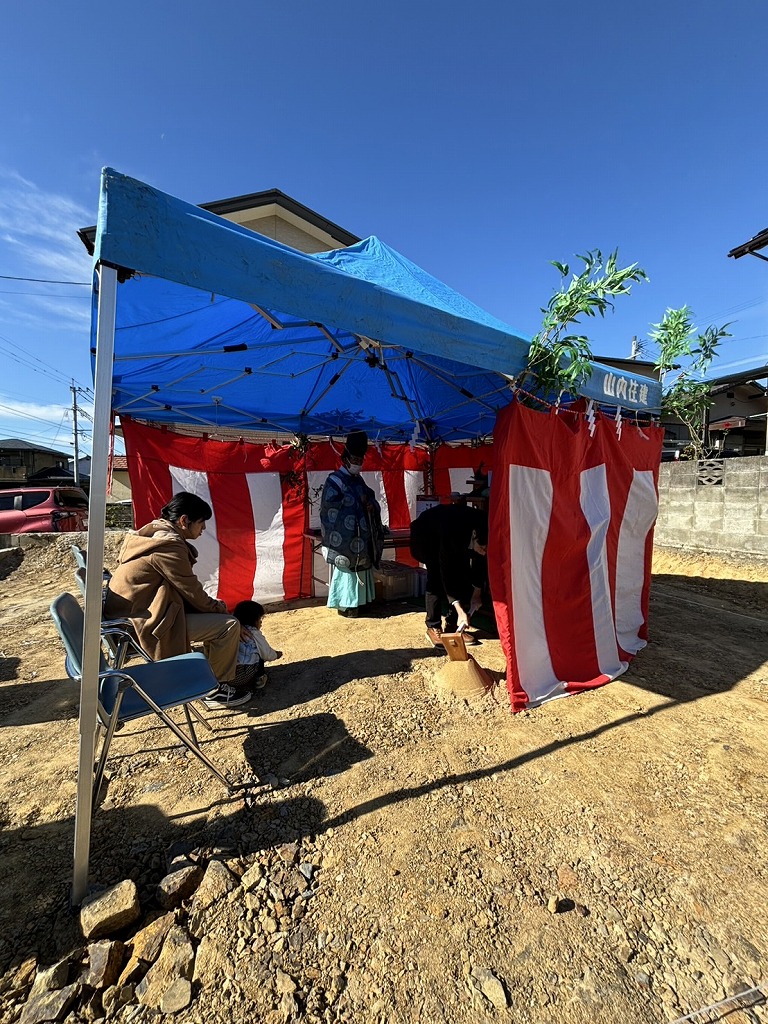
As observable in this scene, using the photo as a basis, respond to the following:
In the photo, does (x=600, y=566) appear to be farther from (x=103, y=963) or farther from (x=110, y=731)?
(x=103, y=963)

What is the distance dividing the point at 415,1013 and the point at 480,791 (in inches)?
37.6

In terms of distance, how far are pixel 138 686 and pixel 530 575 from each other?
2.33m

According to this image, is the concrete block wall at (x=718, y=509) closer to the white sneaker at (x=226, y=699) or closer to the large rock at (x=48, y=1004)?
the white sneaker at (x=226, y=699)

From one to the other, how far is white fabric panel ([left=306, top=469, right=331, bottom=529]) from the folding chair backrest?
3.55 meters

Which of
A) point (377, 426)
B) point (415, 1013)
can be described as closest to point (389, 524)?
point (377, 426)

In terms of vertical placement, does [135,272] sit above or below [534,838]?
above

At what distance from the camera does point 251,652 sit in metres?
3.03

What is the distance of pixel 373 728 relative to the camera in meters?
2.56

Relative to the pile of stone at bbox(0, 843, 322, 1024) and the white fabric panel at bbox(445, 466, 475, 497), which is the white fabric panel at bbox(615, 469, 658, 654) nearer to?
the white fabric panel at bbox(445, 466, 475, 497)

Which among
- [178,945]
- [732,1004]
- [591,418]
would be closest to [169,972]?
[178,945]

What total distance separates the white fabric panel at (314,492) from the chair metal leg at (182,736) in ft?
12.1

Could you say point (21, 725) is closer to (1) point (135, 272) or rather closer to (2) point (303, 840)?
(2) point (303, 840)

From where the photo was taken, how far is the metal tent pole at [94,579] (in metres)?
1.43

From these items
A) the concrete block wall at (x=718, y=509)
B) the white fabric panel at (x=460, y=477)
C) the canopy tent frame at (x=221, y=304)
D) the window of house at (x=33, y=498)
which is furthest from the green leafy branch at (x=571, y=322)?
the window of house at (x=33, y=498)
